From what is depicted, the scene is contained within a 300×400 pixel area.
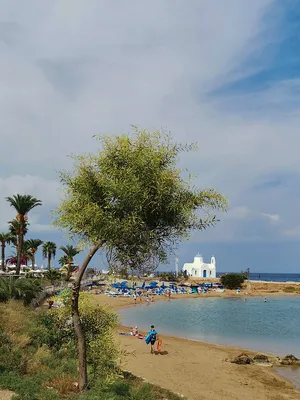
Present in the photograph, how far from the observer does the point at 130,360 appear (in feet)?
75.8

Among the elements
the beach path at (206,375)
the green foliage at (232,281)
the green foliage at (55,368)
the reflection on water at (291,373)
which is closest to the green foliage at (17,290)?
the beach path at (206,375)

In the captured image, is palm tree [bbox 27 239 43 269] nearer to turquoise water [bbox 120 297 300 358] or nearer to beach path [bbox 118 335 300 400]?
turquoise water [bbox 120 297 300 358]

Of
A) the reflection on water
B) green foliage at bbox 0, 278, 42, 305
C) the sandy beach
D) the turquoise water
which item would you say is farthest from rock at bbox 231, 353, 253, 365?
green foliage at bbox 0, 278, 42, 305

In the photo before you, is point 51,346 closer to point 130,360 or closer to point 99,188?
point 99,188

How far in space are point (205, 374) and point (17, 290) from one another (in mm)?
12825

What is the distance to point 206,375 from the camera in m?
21.4

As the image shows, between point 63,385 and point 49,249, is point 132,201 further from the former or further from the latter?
point 49,249

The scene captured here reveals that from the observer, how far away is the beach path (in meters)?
17.8

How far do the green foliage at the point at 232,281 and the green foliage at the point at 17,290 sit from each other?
80.9 meters

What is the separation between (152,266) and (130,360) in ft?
50.4

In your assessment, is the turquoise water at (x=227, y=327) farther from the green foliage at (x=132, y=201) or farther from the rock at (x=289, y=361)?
the green foliage at (x=132, y=201)

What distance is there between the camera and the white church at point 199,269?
131750 mm

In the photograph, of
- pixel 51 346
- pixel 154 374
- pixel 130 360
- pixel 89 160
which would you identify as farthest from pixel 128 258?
pixel 130 360

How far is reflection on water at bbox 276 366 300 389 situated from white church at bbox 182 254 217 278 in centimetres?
10762
